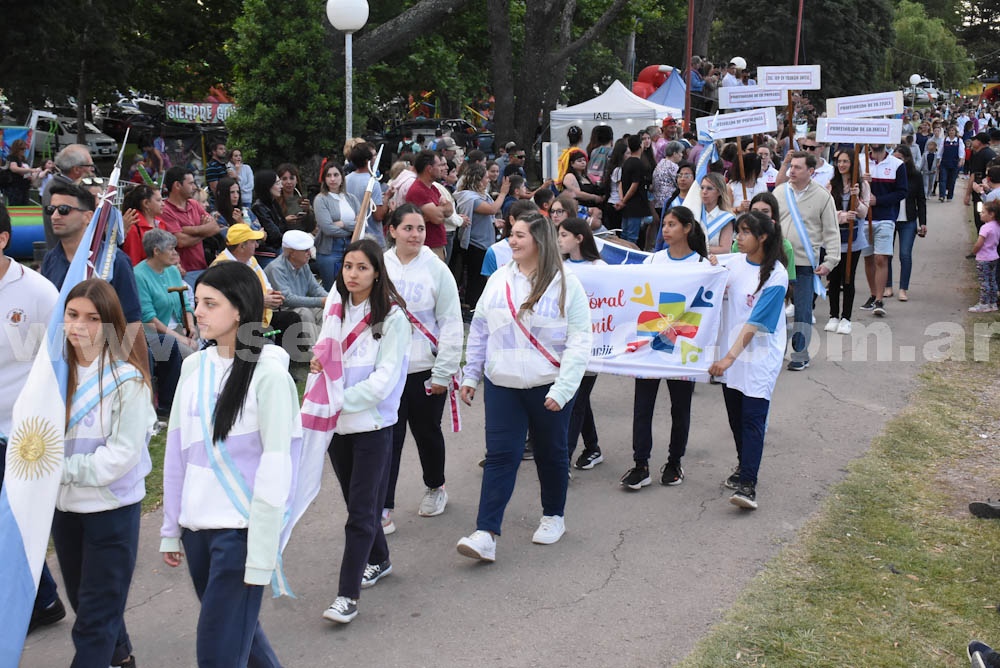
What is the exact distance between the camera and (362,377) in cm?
508

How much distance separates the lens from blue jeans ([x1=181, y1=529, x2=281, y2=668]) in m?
3.59

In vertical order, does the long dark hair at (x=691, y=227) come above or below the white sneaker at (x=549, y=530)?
above

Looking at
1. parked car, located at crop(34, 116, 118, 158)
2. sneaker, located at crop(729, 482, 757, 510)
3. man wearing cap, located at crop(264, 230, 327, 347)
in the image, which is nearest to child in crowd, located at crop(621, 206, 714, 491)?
sneaker, located at crop(729, 482, 757, 510)

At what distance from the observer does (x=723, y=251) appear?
906cm

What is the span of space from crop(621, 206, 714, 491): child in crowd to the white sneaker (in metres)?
0.99

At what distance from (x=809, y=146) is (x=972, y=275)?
10.00 ft

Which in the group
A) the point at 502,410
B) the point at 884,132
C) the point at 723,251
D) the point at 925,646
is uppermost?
the point at 884,132

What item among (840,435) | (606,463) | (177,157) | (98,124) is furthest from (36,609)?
(98,124)

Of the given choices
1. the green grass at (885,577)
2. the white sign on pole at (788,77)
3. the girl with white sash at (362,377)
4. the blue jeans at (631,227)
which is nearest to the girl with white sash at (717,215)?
the green grass at (885,577)

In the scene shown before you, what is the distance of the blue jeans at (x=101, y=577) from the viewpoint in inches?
159

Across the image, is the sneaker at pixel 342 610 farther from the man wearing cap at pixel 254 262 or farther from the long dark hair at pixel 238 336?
the man wearing cap at pixel 254 262

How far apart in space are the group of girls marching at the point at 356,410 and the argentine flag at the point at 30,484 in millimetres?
80

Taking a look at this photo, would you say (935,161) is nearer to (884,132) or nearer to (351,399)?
(884,132)

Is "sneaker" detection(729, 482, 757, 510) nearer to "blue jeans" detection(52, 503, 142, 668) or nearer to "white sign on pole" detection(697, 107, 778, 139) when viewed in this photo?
"blue jeans" detection(52, 503, 142, 668)
